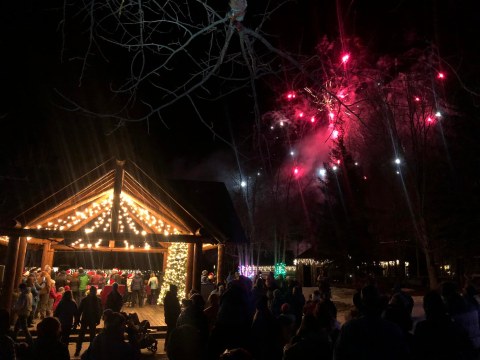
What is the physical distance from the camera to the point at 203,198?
24.5 metres

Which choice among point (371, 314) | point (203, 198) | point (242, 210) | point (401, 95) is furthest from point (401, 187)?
point (371, 314)

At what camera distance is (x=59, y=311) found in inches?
330

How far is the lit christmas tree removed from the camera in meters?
14.9

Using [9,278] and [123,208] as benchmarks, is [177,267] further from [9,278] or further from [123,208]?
[9,278]

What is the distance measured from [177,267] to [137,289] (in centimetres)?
177

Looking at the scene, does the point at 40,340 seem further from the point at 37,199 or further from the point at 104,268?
the point at 104,268

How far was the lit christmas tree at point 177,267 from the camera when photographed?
14891 millimetres

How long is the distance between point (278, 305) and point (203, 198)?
55.0ft

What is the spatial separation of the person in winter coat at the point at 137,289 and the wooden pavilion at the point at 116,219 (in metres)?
2.39

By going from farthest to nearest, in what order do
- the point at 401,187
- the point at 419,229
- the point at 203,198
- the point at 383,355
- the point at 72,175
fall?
the point at 401,187
the point at 203,198
the point at 419,229
the point at 72,175
the point at 383,355

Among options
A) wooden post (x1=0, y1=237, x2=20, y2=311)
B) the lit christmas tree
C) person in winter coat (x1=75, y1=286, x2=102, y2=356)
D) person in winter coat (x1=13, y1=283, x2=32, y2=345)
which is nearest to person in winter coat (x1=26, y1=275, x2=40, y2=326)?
wooden post (x1=0, y1=237, x2=20, y2=311)

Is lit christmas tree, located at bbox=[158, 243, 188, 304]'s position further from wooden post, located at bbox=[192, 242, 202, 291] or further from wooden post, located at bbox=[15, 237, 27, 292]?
wooden post, located at bbox=[15, 237, 27, 292]

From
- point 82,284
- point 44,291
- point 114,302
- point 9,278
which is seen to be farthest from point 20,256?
point 82,284

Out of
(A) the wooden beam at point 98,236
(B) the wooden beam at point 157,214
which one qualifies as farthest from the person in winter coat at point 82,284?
(A) the wooden beam at point 98,236
